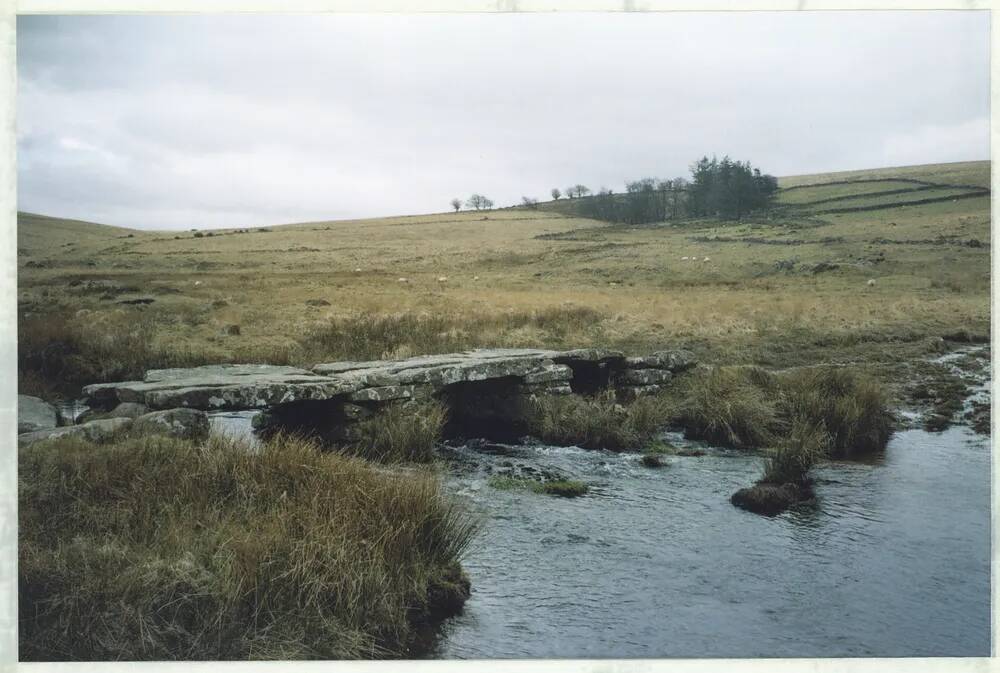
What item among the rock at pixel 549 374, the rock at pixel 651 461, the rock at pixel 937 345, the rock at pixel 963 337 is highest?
the rock at pixel 549 374

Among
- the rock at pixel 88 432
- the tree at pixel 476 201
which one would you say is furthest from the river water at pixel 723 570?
the tree at pixel 476 201

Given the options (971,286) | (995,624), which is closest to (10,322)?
(995,624)

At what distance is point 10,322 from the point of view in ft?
22.5

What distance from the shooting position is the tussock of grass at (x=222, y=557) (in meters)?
4.76

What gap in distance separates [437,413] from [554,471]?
5.61 feet

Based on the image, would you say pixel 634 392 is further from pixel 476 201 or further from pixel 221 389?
pixel 476 201

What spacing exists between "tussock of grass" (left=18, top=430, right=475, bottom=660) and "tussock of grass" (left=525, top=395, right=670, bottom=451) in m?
4.15

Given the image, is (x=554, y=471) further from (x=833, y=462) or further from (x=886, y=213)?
(x=886, y=213)

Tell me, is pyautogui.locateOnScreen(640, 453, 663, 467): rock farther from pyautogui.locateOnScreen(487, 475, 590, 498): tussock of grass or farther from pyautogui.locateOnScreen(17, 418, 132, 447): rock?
pyautogui.locateOnScreen(17, 418, 132, 447): rock

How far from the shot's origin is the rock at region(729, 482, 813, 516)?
24.0 feet

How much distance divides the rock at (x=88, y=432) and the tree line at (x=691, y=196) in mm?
12913

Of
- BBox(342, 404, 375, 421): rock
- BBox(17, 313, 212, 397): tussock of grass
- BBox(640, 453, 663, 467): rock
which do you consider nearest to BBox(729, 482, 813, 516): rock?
BBox(640, 453, 663, 467): rock

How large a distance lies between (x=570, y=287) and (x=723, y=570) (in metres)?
17.1

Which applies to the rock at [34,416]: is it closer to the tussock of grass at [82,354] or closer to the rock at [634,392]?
the tussock of grass at [82,354]
